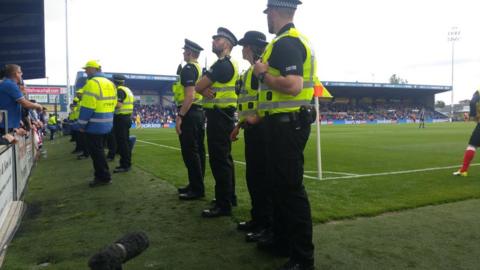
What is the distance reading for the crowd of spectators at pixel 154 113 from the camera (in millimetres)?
47469

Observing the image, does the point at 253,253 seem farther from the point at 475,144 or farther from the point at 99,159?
the point at 475,144

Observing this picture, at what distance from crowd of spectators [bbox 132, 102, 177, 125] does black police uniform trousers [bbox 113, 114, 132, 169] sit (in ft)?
125

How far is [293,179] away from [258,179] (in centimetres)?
106

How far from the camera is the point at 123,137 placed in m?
7.84

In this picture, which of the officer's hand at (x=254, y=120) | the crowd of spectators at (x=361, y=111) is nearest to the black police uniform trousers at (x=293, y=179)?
the officer's hand at (x=254, y=120)

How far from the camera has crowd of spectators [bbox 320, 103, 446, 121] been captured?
2345 inches

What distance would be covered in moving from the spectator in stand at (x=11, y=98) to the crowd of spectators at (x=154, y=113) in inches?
1572

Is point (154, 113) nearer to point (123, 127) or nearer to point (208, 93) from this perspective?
point (123, 127)

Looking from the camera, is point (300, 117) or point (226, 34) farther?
point (226, 34)

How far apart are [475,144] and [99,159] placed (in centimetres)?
667

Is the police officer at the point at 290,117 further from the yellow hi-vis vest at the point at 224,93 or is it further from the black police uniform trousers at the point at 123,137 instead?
the black police uniform trousers at the point at 123,137

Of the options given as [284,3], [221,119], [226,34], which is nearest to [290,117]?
[284,3]

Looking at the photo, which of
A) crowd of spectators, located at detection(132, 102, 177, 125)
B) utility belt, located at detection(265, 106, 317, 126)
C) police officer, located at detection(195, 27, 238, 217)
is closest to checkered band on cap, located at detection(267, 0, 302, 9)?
utility belt, located at detection(265, 106, 317, 126)

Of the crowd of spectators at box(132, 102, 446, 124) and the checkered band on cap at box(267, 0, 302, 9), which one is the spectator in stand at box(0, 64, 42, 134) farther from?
the crowd of spectators at box(132, 102, 446, 124)
